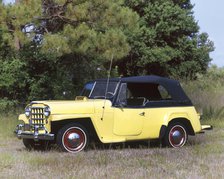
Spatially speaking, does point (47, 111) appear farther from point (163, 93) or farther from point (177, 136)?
point (163, 93)

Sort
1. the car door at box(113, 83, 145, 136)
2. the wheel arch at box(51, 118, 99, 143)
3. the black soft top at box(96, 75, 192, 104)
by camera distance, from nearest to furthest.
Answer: the wheel arch at box(51, 118, 99, 143) < the car door at box(113, 83, 145, 136) < the black soft top at box(96, 75, 192, 104)

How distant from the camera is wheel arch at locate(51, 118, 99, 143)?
10.1 m

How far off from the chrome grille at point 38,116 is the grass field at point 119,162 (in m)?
0.58

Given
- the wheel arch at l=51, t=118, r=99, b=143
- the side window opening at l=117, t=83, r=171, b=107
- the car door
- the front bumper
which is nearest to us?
the front bumper

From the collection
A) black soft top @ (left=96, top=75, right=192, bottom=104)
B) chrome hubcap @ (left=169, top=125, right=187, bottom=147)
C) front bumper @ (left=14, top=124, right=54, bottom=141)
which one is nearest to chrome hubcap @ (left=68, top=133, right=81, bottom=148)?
front bumper @ (left=14, top=124, right=54, bottom=141)

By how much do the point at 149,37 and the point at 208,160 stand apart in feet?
72.6

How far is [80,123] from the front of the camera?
1025 cm

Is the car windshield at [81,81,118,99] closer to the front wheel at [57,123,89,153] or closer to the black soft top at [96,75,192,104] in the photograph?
the black soft top at [96,75,192,104]

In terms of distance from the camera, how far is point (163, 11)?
31.0 metres

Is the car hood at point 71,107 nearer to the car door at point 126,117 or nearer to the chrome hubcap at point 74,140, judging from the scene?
the chrome hubcap at point 74,140

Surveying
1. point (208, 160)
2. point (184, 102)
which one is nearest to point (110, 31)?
point (184, 102)

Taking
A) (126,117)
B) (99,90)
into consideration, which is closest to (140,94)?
(99,90)

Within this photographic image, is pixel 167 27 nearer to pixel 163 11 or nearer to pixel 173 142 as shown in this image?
pixel 163 11

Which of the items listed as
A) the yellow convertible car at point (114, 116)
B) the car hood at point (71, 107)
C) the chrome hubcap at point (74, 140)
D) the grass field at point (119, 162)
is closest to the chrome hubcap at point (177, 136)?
the yellow convertible car at point (114, 116)
